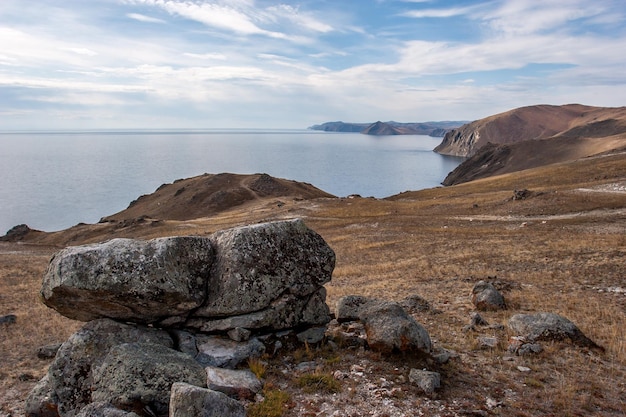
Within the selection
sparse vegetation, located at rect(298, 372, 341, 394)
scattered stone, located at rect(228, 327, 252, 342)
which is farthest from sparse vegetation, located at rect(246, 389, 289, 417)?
scattered stone, located at rect(228, 327, 252, 342)

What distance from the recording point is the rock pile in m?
10.2

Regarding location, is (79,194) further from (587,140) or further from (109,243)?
(587,140)

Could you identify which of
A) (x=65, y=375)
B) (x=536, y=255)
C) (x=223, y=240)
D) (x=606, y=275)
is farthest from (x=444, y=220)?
(x=65, y=375)

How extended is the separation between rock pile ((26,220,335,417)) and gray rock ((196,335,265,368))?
3cm

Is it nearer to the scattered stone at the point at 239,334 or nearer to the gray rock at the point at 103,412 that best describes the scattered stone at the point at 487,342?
the scattered stone at the point at 239,334

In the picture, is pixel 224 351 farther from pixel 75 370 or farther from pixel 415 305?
pixel 415 305

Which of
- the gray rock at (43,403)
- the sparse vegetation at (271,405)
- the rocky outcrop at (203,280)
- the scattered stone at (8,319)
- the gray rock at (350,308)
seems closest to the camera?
the sparse vegetation at (271,405)

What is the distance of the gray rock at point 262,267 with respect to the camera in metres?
12.7

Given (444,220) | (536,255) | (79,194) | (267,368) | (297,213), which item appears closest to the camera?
(267,368)

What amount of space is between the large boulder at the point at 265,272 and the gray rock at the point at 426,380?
393cm

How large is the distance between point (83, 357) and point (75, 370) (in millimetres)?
346

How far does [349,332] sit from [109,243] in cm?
821

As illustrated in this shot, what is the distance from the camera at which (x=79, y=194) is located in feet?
516

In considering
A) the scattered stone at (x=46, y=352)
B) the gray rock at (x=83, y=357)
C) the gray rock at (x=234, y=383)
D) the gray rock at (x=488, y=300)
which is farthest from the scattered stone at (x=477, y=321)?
the scattered stone at (x=46, y=352)
